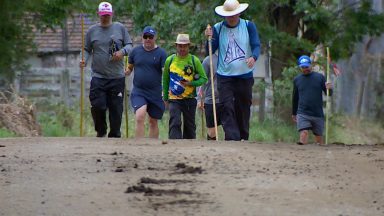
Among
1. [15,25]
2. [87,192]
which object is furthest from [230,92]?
[15,25]

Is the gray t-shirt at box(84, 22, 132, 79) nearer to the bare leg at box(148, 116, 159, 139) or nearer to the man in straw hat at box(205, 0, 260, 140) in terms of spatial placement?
the bare leg at box(148, 116, 159, 139)

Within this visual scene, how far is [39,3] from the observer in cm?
2386

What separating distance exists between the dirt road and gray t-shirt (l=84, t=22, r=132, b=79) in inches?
89.8

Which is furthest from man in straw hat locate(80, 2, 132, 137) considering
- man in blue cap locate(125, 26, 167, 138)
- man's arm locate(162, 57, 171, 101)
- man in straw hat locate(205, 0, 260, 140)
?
man in straw hat locate(205, 0, 260, 140)

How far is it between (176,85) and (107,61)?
99cm

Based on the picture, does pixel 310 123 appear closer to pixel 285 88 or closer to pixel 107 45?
pixel 107 45

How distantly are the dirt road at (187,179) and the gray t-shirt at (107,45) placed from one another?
2.28m

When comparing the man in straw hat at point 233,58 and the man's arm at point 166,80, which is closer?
the man in straw hat at point 233,58

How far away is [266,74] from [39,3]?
25.6 ft

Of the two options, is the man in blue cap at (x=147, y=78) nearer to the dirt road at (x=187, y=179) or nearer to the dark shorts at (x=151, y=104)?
the dark shorts at (x=151, y=104)

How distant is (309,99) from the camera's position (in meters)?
17.7

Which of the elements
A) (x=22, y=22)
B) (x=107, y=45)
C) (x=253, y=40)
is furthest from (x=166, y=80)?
(x=22, y=22)

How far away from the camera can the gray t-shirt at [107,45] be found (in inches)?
608

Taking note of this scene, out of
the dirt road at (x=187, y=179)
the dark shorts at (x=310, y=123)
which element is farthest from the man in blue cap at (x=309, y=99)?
the dirt road at (x=187, y=179)
